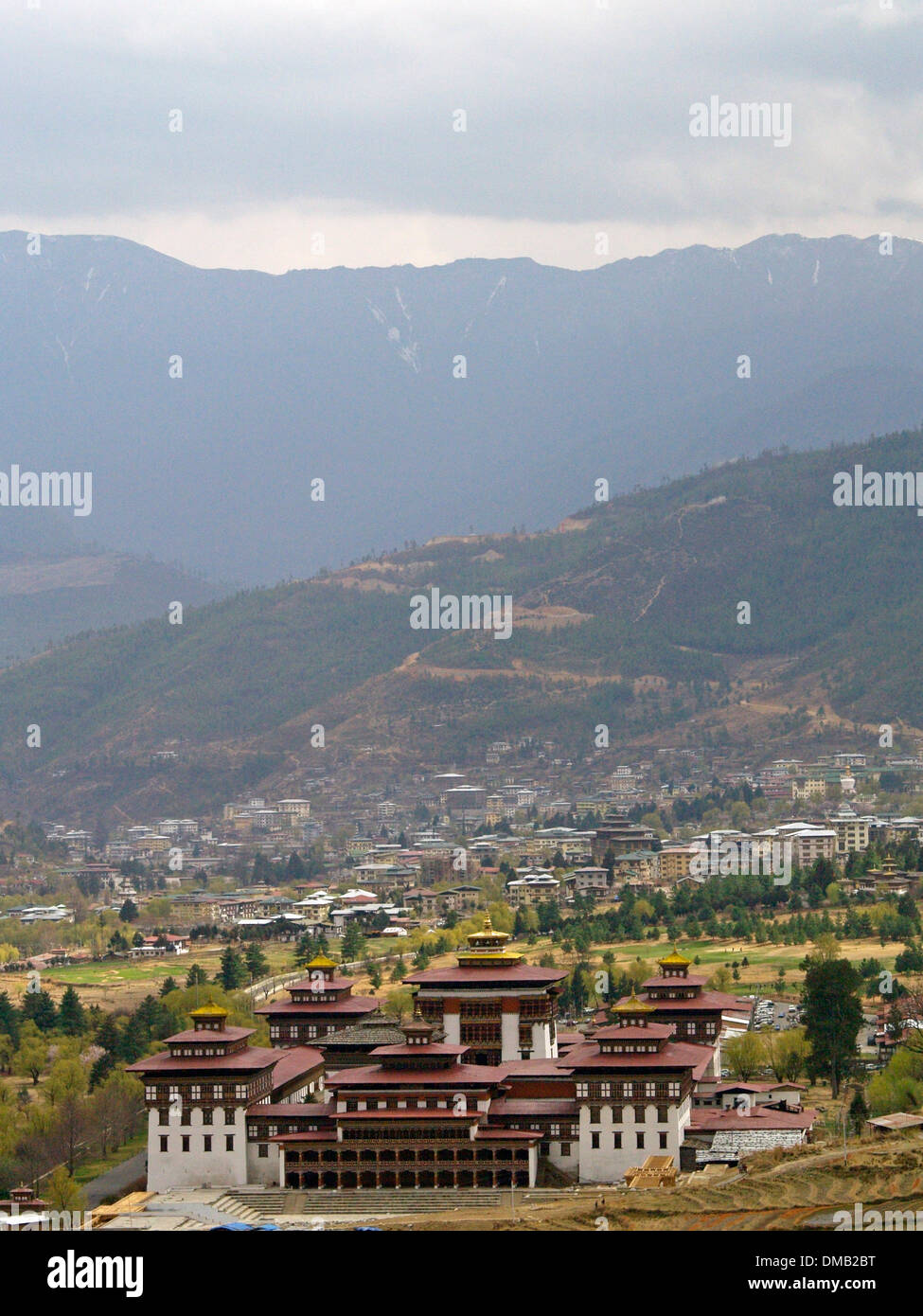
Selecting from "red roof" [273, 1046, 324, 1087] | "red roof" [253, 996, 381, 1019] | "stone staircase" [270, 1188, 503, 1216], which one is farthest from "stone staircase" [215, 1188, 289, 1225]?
"red roof" [253, 996, 381, 1019]

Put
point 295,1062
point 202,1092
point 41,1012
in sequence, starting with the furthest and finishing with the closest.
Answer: point 41,1012 → point 295,1062 → point 202,1092

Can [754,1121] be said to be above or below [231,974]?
below

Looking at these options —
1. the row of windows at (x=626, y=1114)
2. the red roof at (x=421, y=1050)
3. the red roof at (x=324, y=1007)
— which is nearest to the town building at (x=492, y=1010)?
the red roof at (x=324, y=1007)


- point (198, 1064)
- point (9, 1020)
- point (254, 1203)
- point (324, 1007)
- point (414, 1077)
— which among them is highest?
point (324, 1007)

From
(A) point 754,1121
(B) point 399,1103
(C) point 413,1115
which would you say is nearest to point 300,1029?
(B) point 399,1103

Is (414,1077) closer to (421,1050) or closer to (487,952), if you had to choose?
(421,1050)

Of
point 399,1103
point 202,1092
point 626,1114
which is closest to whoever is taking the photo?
point 626,1114

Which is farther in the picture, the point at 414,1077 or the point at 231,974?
the point at 231,974

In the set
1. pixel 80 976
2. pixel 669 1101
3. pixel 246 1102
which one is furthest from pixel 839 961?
pixel 80 976

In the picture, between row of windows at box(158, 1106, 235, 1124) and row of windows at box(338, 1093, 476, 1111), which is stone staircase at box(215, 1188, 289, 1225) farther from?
row of windows at box(338, 1093, 476, 1111)

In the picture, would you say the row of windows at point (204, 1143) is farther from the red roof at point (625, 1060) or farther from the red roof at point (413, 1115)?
the red roof at point (625, 1060)

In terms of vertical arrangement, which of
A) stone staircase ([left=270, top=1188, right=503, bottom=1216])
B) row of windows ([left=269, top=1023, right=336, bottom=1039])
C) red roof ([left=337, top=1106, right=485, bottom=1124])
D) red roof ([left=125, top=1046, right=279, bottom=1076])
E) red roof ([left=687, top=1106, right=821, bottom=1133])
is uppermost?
red roof ([left=125, top=1046, right=279, bottom=1076])
